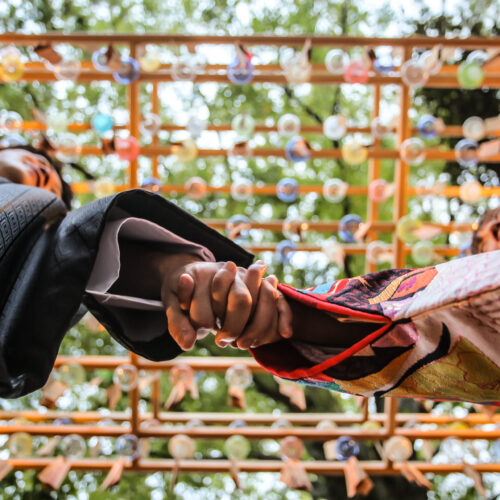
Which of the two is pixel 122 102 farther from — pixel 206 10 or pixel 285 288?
pixel 285 288

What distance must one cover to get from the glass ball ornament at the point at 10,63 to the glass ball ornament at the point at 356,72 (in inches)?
57.0

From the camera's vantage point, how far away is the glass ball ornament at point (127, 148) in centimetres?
236

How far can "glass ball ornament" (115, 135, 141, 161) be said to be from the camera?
236 centimetres

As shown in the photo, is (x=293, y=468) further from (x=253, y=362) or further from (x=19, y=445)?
(x=19, y=445)

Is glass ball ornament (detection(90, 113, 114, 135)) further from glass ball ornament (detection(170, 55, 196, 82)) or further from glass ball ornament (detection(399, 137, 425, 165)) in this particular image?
glass ball ornament (detection(399, 137, 425, 165))

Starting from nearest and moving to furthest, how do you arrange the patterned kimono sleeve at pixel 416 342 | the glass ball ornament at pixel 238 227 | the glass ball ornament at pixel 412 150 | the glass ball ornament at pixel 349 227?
Result: the patterned kimono sleeve at pixel 416 342 < the glass ball ornament at pixel 412 150 < the glass ball ornament at pixel 238 227 < the glass ball ornament at pixel 349 227

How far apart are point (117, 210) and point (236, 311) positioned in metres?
0.25

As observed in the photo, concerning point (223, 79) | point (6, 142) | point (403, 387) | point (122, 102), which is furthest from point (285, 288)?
point (122, 102)

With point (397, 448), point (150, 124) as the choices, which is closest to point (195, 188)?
point (150, 124)

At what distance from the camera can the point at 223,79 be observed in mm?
2451

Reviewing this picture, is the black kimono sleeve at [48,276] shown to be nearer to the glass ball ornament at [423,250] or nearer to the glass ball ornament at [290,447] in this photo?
the glass ball ornament at [290,447]

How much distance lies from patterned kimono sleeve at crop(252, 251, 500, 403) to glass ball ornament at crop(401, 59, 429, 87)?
5.41 ft

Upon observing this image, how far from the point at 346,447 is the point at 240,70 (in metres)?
1.79

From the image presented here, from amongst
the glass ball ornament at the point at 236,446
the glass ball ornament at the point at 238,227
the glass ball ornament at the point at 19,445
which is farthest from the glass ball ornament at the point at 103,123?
the glass ball ornament at the point at 236,446
